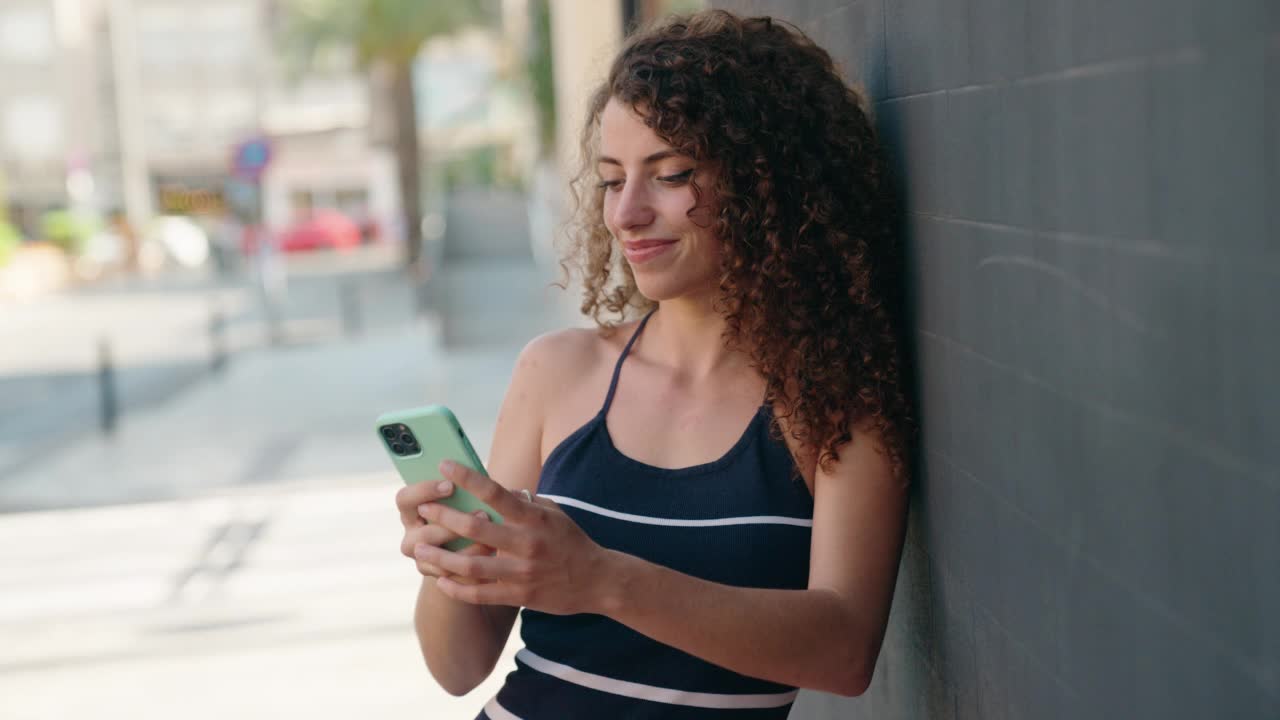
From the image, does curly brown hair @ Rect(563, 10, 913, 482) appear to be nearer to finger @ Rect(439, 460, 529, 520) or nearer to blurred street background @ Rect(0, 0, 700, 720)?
finger @ Rect(439, 460, 529, 520)

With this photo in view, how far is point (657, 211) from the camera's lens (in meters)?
2.13

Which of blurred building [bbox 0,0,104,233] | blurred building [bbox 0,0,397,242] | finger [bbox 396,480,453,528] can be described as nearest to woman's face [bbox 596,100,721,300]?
finger [bbox 396,480,453,528]

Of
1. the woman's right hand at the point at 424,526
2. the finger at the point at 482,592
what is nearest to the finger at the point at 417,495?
the woman's right hand at the point at 424,526

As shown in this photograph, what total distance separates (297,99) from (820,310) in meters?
60.5

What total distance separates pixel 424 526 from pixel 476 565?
0.47ft

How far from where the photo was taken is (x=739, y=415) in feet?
7.02

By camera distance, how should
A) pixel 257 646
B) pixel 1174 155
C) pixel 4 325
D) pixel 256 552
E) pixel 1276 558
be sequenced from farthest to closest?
pixel 4 325, pixel 256 552, pixel 257 646, pixel 1174 155, pixel 1276 558

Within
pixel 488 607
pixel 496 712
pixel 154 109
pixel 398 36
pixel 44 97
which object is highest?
pixel 44 97

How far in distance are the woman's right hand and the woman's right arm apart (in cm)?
37

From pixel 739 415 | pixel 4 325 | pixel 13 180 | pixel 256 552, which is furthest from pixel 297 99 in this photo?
pixel 739 415

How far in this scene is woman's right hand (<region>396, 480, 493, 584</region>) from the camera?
1.86 metres

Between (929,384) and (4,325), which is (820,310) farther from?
(4,325)

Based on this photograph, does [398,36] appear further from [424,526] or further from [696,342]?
[424,526]

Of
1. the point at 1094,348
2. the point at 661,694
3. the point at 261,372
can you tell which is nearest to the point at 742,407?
the point at 661,694
